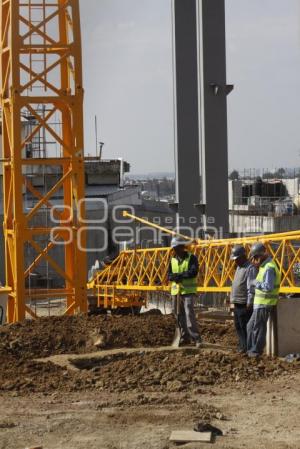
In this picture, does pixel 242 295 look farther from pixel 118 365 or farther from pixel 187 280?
pixel 118 365

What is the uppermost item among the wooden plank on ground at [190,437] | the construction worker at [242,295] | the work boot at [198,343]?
the construction worker at [242,295]

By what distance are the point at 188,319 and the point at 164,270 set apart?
8796mm

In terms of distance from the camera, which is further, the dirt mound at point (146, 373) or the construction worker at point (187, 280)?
the construction worker at point (187, 280)

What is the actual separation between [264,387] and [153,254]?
12013 millimetres

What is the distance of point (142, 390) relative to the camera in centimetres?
1005

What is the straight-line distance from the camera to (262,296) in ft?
38.5

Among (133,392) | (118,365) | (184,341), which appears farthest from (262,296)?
(133,392)

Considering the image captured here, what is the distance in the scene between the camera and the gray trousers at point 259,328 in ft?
38.5

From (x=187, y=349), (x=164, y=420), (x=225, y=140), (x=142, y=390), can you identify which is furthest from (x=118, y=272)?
(x=164, y=420)

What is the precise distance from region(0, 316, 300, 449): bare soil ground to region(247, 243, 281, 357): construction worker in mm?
422

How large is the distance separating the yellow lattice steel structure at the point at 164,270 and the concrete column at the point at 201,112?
500cm

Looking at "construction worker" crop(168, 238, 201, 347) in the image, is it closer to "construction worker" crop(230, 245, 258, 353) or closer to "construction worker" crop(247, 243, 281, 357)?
"construction worker" crop(230, 245, 258, 353)

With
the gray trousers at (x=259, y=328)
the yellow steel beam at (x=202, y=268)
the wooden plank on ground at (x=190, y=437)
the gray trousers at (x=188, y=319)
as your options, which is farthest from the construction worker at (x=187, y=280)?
the wooden plank on ground at (x=190, y=437)

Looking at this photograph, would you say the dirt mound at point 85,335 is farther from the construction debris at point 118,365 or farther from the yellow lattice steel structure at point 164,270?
the yellow lattice steel structure at point 164,270
